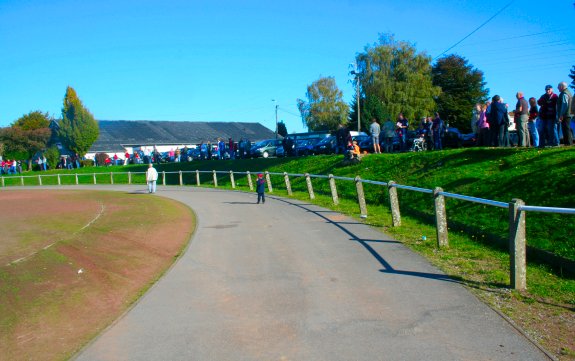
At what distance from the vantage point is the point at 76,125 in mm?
60562

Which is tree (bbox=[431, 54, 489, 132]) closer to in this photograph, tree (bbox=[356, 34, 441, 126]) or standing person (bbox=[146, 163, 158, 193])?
tree (bbox=[356, 34, 441, 126])

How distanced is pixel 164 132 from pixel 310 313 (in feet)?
264

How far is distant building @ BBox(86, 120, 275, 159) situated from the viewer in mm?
74312

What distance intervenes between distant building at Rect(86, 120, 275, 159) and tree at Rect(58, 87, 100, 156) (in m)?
8.98

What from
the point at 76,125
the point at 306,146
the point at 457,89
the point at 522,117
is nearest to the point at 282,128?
the point at 457,89

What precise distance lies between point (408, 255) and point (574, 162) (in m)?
5.81

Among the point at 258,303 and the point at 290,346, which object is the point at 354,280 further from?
the point at 290,346

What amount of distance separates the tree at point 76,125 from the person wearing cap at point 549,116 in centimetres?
5494

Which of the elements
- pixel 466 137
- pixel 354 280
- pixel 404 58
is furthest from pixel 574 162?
pixel 404 58

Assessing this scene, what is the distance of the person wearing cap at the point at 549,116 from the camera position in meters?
14.1

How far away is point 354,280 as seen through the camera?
7.57 m

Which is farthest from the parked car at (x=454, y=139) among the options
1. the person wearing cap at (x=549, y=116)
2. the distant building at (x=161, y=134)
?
the distant building at (x=161, y=134)

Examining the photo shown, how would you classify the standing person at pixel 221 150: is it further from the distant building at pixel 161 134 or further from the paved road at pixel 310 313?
the paved road at pixel 310 313

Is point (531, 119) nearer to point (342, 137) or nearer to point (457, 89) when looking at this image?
point (342, 137)
